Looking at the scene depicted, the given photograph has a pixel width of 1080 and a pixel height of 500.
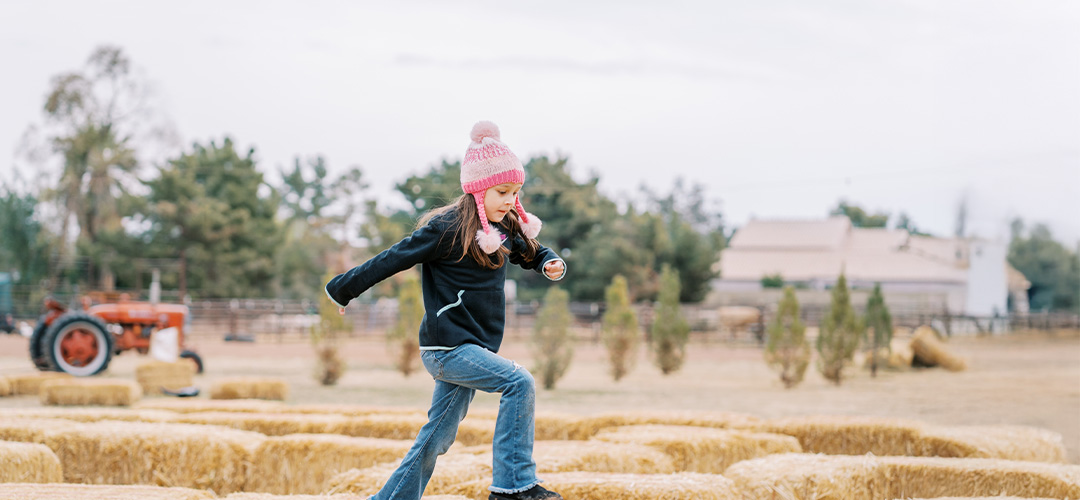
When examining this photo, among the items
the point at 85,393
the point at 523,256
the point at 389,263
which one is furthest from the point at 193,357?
the point at 389,263

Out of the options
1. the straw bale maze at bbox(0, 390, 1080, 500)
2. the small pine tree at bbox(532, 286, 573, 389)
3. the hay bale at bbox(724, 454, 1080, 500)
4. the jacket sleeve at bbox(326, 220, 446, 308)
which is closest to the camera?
the jacket sleeve at bbox(326, 220, 446, 308)

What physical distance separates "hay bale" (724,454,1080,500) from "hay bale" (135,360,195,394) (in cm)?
1069

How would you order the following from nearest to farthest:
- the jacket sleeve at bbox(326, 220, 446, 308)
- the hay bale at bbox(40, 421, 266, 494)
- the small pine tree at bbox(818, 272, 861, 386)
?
the jacket sleeve at bbox(326, 220, 446, 308)
the hay bale at bbox(40, 421, 266, 494)
the small pine tree at bbox(818, 272, 861, 386)

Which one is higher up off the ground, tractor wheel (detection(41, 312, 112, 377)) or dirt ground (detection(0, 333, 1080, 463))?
tractor wheel (detection(41, 312, 112, 377))

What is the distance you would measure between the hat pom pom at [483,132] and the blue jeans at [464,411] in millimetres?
856

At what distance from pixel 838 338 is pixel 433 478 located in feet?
49.6

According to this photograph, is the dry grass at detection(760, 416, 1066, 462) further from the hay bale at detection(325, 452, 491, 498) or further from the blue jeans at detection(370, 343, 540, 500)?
the blue jeans at detection(370, 343, 540, 500)

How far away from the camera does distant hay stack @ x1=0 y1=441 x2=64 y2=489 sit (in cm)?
508

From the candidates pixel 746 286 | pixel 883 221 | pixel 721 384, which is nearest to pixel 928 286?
pixel 746 286

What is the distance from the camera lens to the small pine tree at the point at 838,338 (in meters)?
18.4

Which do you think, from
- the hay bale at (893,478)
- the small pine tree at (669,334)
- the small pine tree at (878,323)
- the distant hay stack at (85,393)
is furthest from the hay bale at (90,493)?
the small pine tree at (878,323)

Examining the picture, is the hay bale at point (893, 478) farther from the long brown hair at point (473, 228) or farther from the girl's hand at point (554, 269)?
the long brown hair at point (473, 228)

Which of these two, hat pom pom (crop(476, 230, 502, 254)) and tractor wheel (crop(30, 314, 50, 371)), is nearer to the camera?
hat pom pom (crop(476, 230, 502, 254))

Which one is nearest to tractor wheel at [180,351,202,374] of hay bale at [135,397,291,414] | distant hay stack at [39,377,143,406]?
distant hay stack at [39,377,143,406]
